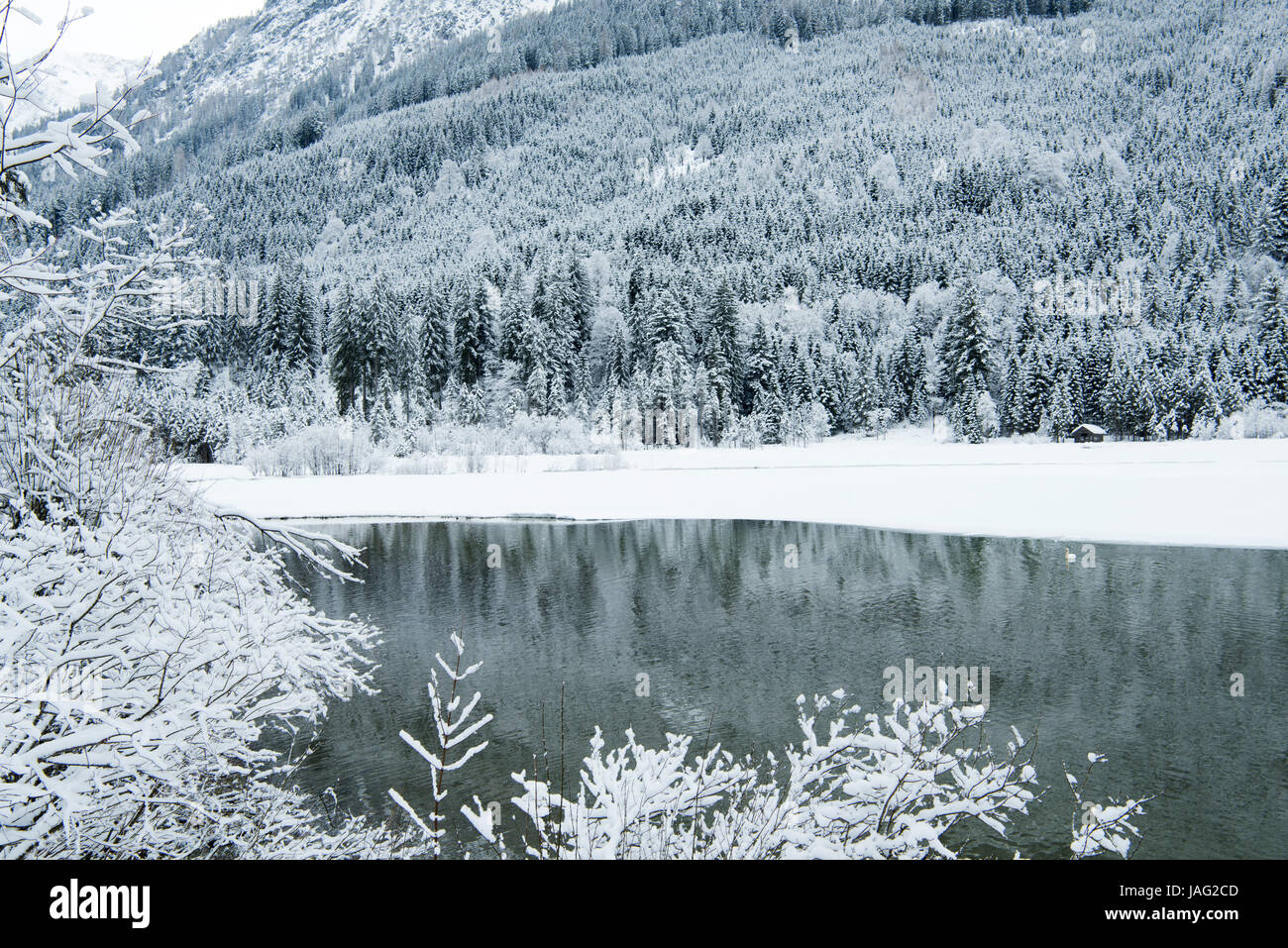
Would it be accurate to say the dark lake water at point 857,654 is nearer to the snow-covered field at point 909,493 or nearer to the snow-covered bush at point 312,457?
the snow-covered field at point 909,493

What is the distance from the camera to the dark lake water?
28.0ft

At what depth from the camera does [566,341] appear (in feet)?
225

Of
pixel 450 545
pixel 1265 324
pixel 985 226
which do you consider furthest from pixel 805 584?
pixel 985 226

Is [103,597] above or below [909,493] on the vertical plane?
above

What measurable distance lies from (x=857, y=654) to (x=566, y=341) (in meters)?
59.1

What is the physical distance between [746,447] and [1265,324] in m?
47.3

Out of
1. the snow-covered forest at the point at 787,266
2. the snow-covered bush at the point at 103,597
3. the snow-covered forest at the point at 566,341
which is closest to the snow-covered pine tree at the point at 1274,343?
the snow-covered forest at the point at 787,266

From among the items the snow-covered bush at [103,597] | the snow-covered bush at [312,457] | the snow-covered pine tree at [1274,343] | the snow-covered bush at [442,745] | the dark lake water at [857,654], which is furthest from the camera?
the snow-covered pine tree at [1274,343]

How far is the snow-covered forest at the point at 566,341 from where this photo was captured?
3863 mm

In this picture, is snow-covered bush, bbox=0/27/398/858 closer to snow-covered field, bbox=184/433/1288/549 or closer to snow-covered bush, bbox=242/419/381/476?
snow-covered field, bbox=184/433/1288/549

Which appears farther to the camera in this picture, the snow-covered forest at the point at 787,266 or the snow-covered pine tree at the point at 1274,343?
the snow-covered forest at the point at 787,266

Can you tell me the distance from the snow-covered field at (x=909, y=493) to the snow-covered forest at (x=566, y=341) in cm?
882

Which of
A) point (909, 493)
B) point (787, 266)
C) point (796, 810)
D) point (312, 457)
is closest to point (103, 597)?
point (796, 810)

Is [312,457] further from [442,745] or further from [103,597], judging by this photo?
[442,745]
